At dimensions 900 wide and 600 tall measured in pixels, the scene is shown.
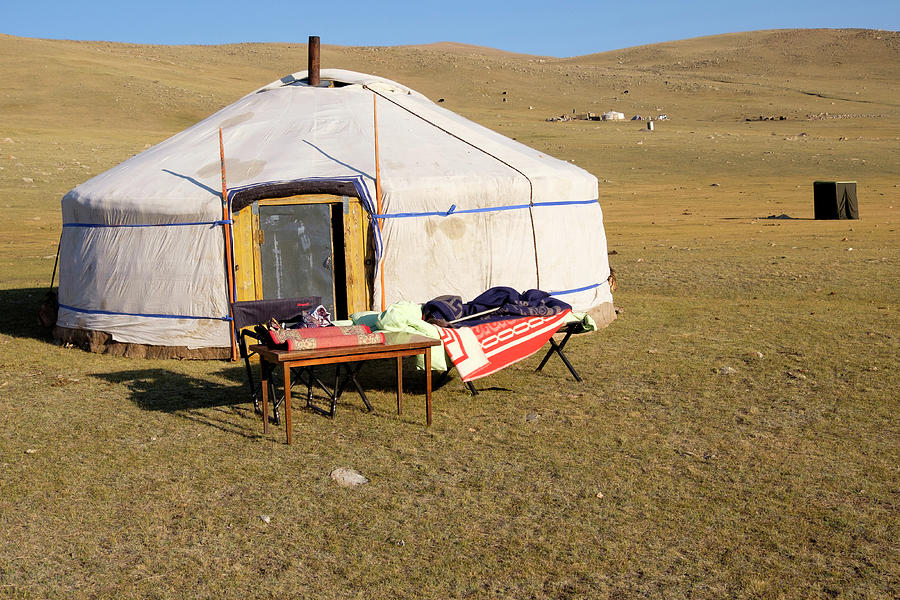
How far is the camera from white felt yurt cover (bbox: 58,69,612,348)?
30.7 feet

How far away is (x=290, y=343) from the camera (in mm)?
6480

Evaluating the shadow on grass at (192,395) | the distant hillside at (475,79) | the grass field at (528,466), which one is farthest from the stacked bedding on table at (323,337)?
the distant hillside at (475,79)

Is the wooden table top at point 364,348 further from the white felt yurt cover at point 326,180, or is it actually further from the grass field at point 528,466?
the white felt yurt cover at point 326,180

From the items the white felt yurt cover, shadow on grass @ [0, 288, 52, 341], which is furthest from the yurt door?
shadow on grass @ [0, 288, 52, 341]

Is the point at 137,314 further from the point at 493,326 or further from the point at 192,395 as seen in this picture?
the point at 493,326

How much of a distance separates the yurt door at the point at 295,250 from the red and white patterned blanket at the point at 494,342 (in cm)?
227

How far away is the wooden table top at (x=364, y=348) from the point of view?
21.2 feet

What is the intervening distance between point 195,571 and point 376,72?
216ft

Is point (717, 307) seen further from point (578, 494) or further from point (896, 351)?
point (578, 494)

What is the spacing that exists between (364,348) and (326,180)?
3014 mm

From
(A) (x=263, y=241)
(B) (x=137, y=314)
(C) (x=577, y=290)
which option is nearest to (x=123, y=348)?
(B) (x=137, y=314)

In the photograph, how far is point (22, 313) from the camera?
1237 centimetres

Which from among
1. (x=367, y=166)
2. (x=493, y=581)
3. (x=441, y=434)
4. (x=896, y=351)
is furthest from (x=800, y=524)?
(x=367, y=166)

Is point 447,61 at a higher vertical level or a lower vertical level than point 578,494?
higher
